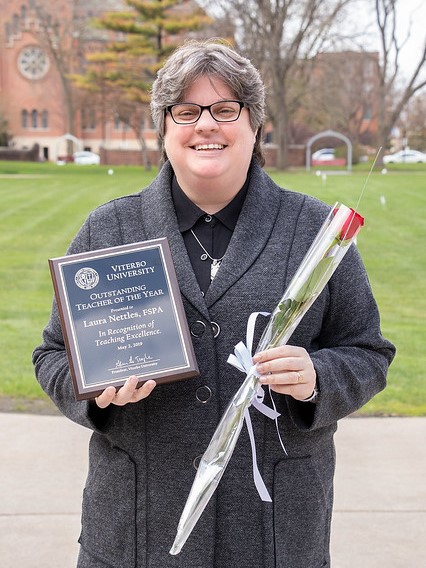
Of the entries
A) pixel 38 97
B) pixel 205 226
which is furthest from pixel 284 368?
pixel 38 97

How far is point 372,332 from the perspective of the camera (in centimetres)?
227

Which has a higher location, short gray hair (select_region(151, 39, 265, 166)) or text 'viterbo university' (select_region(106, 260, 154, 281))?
short gray hair (select_region(151, 39, 265, 166))

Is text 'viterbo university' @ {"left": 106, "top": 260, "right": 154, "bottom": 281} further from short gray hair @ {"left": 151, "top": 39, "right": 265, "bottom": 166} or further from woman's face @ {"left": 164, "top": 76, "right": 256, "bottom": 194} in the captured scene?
short gray hair @ {"left": 151, "top": 39, "right": 265, "bottom": 166}

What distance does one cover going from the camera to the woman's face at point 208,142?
2.17 meters

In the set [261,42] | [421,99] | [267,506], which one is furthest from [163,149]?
[421,99]

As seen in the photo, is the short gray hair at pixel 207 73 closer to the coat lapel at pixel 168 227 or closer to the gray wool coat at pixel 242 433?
the coat lapel at pixel 168 227

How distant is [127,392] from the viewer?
195cm

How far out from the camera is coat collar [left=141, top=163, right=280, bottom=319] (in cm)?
220

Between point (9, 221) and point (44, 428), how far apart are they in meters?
12.4

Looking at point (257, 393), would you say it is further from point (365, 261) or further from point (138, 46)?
point (138, 46)

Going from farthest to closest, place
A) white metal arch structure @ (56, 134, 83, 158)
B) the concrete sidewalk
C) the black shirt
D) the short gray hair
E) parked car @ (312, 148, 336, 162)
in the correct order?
white metal arch structure @ (56, 134, 83, 158)
parked car @ (312, 148, 336, 162)
the concrete sidewalk
the black shirt
the short gray hair

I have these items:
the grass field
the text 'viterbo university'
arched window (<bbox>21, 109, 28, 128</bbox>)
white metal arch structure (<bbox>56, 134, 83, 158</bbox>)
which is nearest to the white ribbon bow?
the text 'viterbo university'

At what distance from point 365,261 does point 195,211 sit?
1029 cm

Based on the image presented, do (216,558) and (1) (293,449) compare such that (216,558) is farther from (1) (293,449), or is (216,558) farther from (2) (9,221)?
(2) (9,221)
